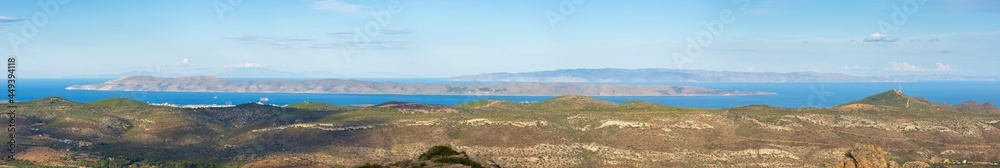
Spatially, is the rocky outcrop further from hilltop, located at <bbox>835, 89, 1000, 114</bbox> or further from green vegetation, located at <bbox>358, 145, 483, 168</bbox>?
hilltop, located at <bbox>835, 89, 1000, 114</bbox>

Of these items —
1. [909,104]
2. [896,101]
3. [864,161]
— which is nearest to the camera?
[864,161]

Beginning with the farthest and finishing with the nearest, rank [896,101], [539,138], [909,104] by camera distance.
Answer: [896,101]
[909,104]
[539,138]

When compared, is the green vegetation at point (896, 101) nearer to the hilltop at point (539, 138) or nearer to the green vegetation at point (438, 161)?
the hilltop at point (539, 138)

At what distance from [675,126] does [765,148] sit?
38.0 feet

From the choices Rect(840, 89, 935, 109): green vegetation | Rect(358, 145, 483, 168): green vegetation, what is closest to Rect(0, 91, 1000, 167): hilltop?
Rect(358, 145, 483, 168): green vegetation

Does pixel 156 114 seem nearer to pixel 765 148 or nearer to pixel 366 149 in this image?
pixel 366 149

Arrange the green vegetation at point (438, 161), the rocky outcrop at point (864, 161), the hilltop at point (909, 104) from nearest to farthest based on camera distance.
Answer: the rocky outcrop at point (864, 161) → the green vegetation at point (438, 161) → the hilltop at point (909, 104)

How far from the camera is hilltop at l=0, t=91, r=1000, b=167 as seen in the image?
8169 cm

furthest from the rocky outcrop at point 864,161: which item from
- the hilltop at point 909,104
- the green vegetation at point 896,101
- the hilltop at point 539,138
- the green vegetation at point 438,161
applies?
the green vegetation at point 896,101

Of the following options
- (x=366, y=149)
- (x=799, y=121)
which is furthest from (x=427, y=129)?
(x=799, y=121)

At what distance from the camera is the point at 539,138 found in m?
89.8

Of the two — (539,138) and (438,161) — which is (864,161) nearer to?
(438,161)

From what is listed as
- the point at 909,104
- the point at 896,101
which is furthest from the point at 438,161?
the point at 896,101

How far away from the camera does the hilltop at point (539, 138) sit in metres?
81.7
